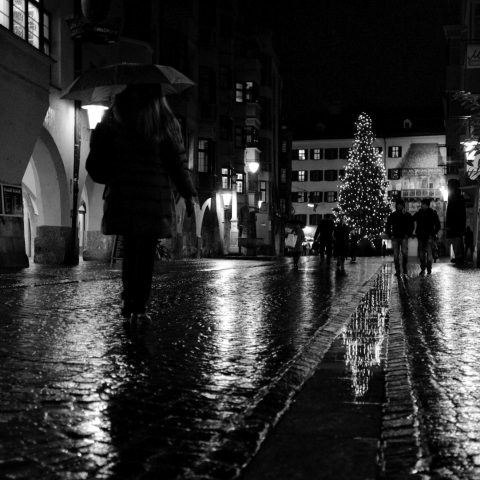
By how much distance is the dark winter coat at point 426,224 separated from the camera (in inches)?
790

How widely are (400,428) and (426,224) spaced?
17431 millimetres

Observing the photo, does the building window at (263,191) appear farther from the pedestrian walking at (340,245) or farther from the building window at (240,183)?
the pedestrian walking at (340,245)

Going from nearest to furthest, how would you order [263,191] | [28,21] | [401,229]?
[401,229]
[28,21]
[263,191]

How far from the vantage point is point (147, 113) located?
22.2 ft

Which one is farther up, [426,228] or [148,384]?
[426,228]

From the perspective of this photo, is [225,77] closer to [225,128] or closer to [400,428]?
[225,128]

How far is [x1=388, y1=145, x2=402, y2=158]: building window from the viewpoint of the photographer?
10528 centimetres

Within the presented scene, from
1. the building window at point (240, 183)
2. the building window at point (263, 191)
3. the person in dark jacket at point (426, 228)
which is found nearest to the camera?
the person in dark jacket at point (426, 228)

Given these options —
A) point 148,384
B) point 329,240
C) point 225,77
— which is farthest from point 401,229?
point 225,77

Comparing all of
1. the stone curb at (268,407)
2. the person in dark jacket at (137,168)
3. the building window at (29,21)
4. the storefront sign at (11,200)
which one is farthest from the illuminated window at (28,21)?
the stone curb at (268,407)

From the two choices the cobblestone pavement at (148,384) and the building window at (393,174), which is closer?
Result: the cobblestone pavement at (148,384)

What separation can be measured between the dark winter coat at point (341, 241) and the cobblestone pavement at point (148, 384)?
1392 cm

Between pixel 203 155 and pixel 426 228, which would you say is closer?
pixel 426 228

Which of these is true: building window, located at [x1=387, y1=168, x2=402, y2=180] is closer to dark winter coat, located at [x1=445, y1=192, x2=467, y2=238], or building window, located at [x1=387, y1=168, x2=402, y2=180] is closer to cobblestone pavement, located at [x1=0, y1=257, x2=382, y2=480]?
dark winter coat, located at [x1=445, y1=192, x2=467, y2=238]
